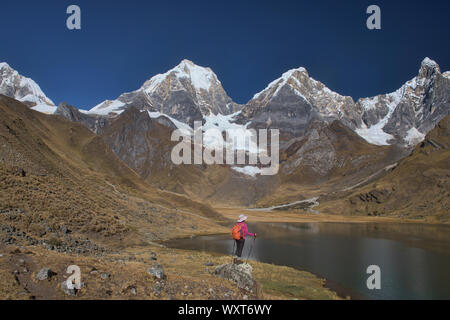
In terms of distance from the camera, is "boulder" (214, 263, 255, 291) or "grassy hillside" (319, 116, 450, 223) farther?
"grassy hillside" (319, 116, 450, 223)

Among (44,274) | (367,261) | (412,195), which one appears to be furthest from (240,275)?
(412,195)

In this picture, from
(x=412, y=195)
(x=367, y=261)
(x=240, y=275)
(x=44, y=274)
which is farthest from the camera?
(x=412, y=195)

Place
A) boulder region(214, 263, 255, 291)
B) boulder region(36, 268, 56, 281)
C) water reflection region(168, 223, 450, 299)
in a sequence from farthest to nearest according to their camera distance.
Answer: water reflection region(168, 223, 450, 299) → boulder region(214, 263, 255, 291) → boulder region(36, 268, 56, 281)

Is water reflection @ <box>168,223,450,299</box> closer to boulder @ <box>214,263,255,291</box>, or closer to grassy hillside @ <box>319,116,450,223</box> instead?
boulder @ <box>214,263,255,291</box>

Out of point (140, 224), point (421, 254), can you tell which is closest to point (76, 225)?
point (140, 224)

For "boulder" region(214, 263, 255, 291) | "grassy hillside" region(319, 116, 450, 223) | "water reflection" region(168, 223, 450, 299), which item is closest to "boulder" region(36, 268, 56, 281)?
"boulder" region(214, 263, 255, 291)

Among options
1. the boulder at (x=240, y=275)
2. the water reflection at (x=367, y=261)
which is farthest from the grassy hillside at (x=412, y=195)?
the boulder at (x=240, y=275)

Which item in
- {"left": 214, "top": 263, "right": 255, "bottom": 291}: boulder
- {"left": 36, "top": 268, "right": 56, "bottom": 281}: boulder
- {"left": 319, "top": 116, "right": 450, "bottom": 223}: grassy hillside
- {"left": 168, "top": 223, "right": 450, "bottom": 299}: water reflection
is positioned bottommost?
{"left": 168, "top": 223, "right": 450, "bottom": 299}: water reflection

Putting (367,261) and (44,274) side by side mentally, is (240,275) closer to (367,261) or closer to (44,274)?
(44,274)

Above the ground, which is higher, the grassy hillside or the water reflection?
the grassy hillside

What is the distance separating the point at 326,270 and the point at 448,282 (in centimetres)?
1404

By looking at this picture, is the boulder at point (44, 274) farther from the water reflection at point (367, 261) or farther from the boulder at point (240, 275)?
the water reflection at point (367, 261)

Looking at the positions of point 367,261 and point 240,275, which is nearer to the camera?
point 240,275
